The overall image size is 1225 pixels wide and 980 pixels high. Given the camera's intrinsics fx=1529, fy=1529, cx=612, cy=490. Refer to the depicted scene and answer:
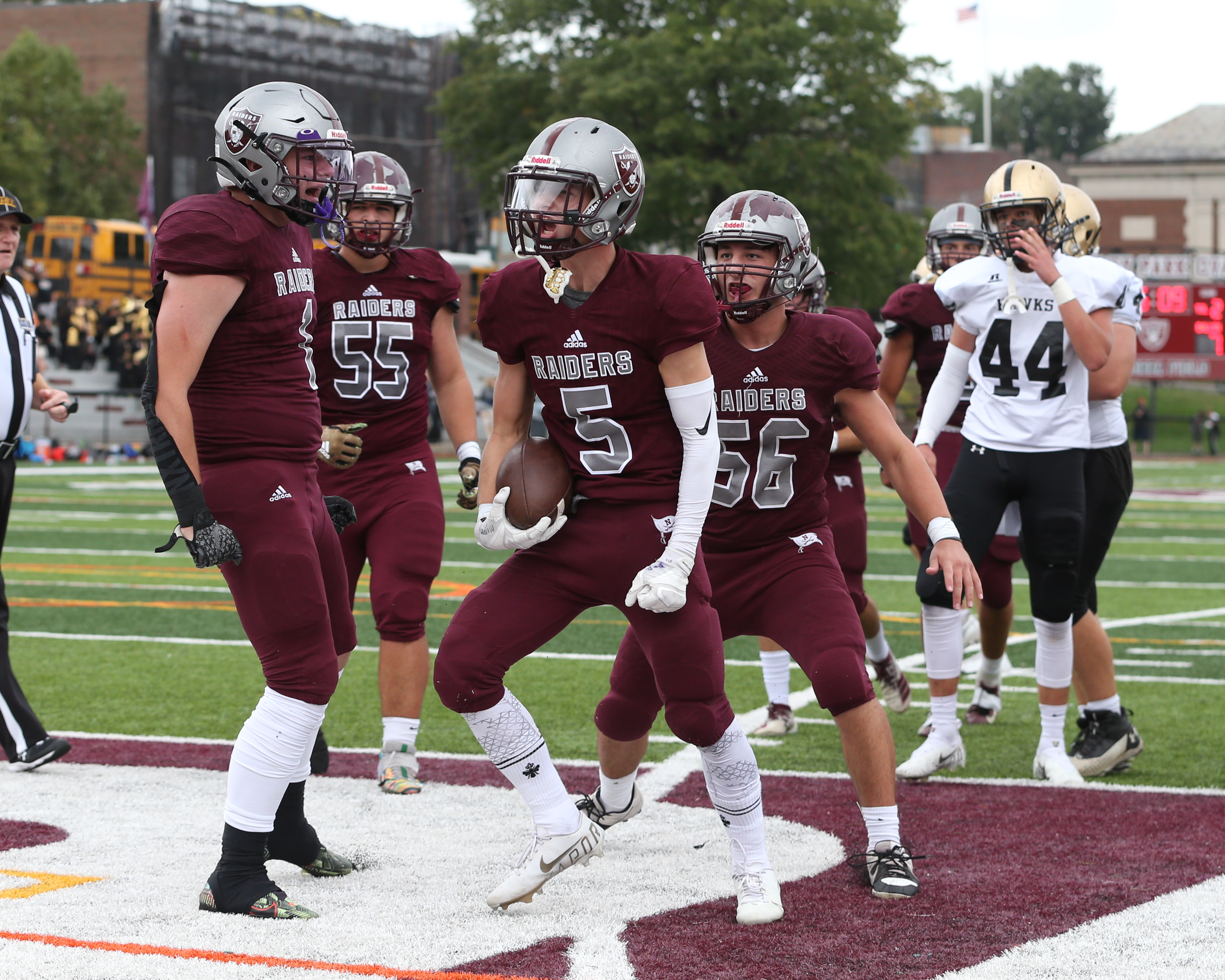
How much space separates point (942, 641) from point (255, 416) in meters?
2.87

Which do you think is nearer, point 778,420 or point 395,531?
point 778,420

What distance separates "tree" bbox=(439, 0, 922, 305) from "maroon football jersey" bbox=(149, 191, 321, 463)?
27673 millimetres

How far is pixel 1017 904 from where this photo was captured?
149 inches

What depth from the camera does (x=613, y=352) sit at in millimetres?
3688

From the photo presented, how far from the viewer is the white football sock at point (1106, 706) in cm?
552

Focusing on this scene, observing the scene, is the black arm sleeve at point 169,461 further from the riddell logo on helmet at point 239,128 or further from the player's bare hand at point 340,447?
the player's bare hand at point 340,447

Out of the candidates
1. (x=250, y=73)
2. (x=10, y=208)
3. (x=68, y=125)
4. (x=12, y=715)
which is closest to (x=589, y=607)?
(x=12, y=715)

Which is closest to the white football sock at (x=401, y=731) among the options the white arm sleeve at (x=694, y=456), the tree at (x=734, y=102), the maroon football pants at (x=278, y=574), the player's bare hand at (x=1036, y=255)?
the maroon football pants at (x=278, y=574)

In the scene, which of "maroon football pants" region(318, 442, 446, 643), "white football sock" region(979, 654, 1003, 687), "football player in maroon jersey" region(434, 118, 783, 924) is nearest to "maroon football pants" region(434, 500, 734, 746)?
"football player in maroon jersey" region(434, 118, 783, 924)

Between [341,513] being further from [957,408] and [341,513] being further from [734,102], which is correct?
[734,102]

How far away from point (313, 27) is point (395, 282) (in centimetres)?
4321

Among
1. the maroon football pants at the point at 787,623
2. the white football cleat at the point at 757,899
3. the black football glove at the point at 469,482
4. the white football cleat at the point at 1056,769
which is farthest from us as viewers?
the white football cleat at the point at 1056,769

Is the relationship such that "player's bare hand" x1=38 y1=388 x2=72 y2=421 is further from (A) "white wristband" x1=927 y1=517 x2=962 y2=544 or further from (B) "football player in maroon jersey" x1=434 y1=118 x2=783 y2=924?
(A) "white wristband" x1=927 y1=517 x2=962 y2=544

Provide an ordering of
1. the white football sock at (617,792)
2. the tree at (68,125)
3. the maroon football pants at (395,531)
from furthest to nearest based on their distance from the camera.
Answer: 1. the tree at (68,125)
2. the maroon football pants at (395,531)
3. the white football sock at (617,792)
